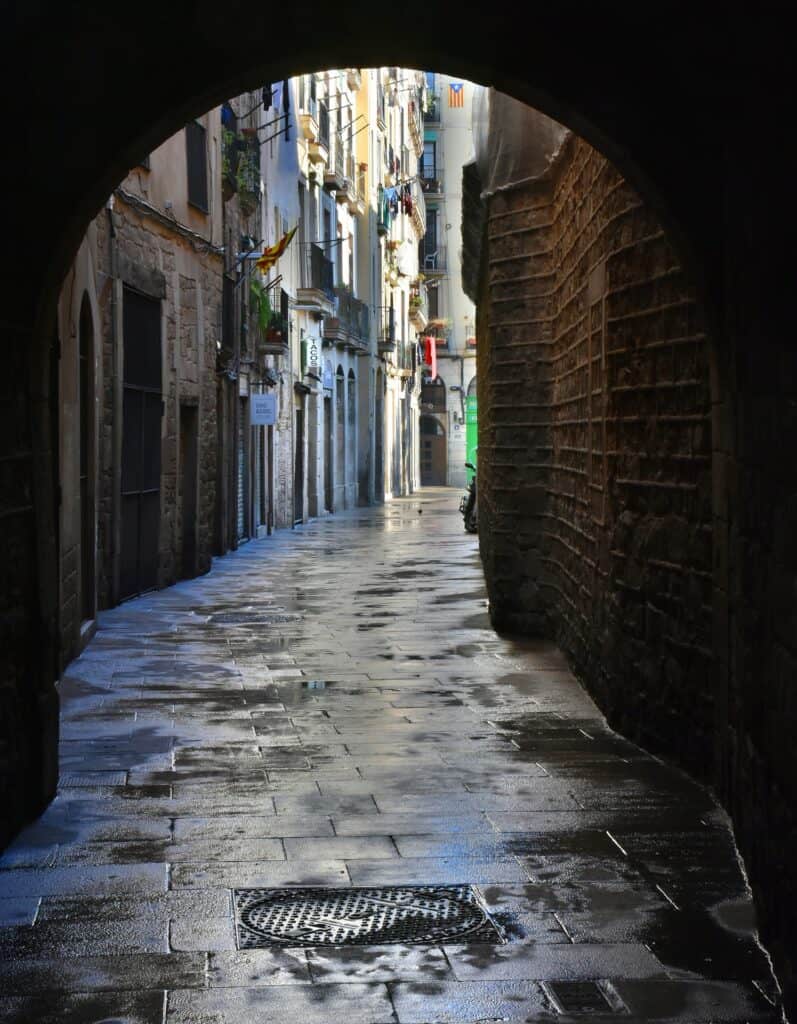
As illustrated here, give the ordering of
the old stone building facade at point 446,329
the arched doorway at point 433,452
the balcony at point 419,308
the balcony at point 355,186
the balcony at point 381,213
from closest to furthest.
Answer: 1. the balcony at point 355,186
2. the balcony at point 381,213
3. the balcony at point 419,308
4. the old stone building facade at point 446,329
5. the arched doorway at point 433,452

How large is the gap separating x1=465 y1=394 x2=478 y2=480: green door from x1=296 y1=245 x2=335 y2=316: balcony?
30137mm

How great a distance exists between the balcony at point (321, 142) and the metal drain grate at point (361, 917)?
2947 cm

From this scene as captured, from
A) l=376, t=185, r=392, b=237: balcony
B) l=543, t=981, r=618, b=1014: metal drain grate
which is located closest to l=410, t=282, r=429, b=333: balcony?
l=376, t=185, r=392, b=237: balcony

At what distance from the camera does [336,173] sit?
38.0m

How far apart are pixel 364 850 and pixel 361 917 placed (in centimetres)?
88

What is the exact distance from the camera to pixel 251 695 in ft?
34.1

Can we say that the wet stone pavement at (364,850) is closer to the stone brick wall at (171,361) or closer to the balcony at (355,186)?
the stone brick wall at (171,361)

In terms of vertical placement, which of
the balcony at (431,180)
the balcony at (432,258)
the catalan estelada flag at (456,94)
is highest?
the catalan estelada flag at (456,94)

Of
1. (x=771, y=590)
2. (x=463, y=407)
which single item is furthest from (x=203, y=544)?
(x=463, y=407)

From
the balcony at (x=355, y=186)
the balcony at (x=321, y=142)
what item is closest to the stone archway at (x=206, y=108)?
the balcony at (x=321, y=142)

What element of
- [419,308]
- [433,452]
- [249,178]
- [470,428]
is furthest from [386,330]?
[249,178]

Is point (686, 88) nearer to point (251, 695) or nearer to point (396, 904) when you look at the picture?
point (396, 904)

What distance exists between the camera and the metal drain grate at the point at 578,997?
4500mm

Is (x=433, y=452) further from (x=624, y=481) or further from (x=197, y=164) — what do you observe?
(x=624, y=481)
